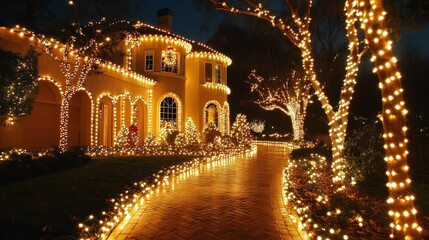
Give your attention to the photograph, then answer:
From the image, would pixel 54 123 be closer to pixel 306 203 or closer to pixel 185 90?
pixel 185 90

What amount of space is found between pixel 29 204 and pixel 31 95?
4980 millimetres

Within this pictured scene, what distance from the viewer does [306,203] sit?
6.32 metres

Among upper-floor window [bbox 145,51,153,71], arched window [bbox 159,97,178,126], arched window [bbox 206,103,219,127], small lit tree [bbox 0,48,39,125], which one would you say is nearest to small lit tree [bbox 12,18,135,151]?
small lit tree [bbox 0,48,39,125]

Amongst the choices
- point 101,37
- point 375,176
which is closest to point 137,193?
point 375,176

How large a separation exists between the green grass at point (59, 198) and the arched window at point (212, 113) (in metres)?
14.2

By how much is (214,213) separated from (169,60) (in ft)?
52.8

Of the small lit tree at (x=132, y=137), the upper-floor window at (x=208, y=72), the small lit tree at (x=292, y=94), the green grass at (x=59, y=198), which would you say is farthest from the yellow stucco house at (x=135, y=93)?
the small lit tree at (x=292, y=94)

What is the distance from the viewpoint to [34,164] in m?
8.62

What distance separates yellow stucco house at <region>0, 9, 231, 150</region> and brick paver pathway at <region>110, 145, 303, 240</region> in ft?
22.4

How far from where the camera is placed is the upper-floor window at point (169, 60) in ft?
68.3

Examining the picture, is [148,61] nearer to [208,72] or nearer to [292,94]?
[208,72]

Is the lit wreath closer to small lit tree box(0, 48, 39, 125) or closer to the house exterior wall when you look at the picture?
the house exterior wall

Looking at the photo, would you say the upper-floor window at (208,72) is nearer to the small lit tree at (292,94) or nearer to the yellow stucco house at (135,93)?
the yellow stucco house at (135,93)

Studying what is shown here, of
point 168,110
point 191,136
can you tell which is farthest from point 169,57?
point 191,136
